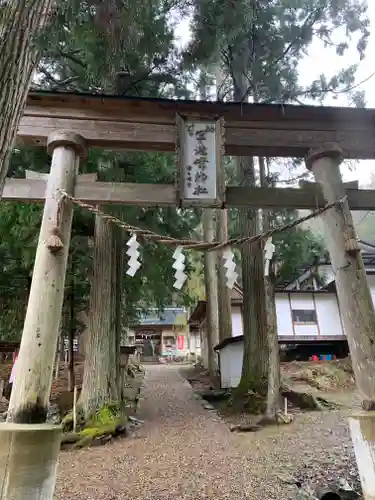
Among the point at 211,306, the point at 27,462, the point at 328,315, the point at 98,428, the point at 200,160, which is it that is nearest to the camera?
the point at 27,462

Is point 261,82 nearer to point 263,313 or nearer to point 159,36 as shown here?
point 159,36

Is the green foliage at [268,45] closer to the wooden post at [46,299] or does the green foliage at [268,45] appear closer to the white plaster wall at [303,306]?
the wooden post at [46,299]

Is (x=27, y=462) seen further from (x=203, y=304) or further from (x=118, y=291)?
(x=203, y=304)

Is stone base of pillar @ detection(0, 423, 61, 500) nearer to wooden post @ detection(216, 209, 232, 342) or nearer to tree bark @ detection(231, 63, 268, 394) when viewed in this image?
tree bark @ detection(231, 63, 268, 394)

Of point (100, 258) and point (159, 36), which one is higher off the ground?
point (159, 36)

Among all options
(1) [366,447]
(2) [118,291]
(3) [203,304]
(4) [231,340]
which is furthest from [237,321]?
(1) [366,447]

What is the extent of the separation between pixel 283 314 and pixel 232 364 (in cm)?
365

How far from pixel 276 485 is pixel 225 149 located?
388 centimetres

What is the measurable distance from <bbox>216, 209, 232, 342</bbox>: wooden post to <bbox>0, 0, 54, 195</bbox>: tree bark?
11725 mm

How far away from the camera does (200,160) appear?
170 inches

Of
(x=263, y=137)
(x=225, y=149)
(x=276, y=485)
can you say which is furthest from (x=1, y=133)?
(x=276, y=485)

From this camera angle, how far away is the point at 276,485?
157 inches

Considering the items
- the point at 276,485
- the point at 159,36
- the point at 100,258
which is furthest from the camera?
the point at 100,258

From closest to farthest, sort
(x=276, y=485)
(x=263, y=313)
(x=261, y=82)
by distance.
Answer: (x=276, y=485) → (x=261, y=82) → (x=263, y=313)
